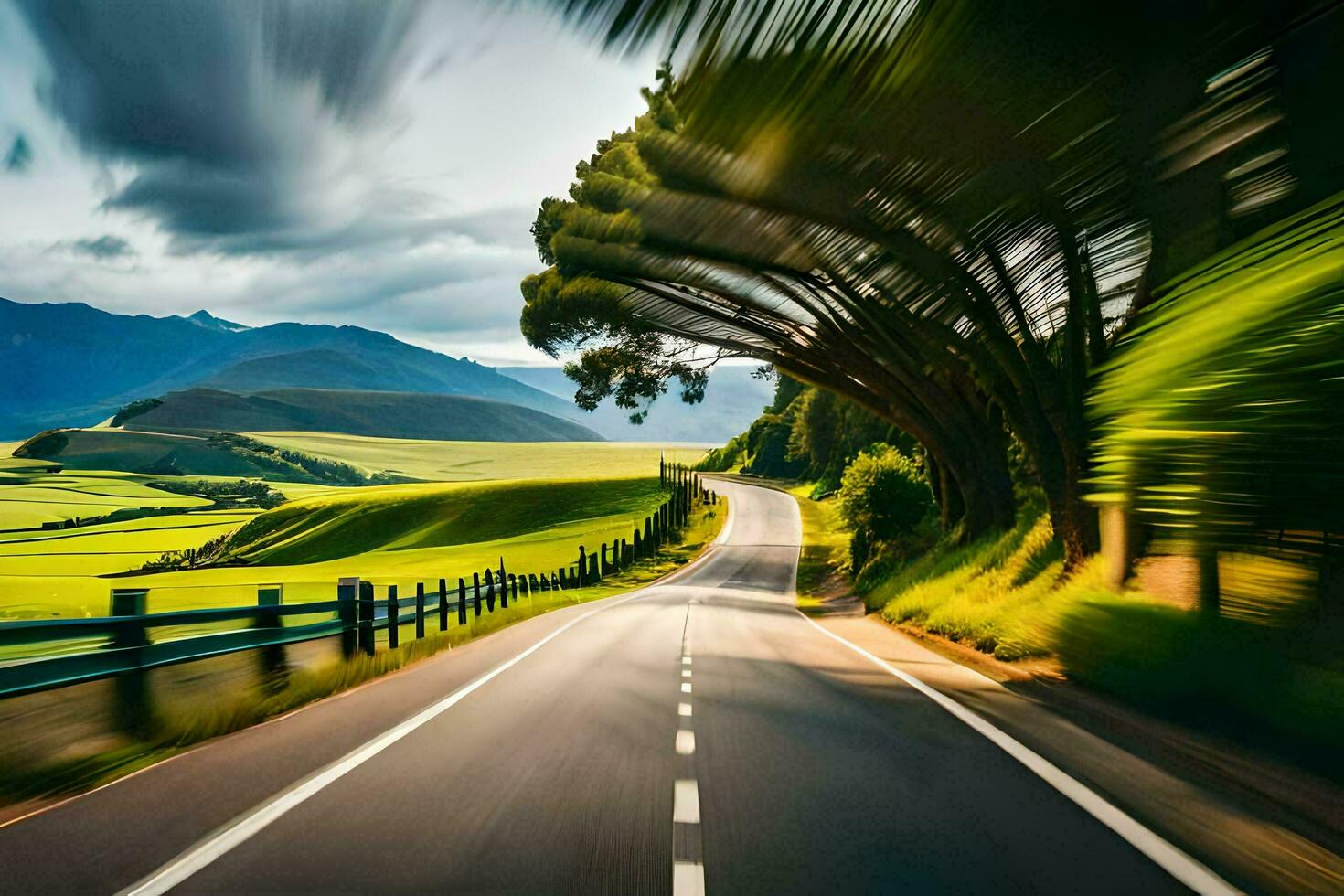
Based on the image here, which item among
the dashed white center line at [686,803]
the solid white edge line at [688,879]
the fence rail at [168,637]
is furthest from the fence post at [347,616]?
the solid white edge line at [688,879]

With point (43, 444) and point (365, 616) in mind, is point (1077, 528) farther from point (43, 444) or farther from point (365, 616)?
point (43, 444)

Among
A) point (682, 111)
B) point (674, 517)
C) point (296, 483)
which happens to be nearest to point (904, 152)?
point (682, 111)

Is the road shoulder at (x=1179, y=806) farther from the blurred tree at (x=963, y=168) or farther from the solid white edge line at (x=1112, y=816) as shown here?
the blurred tree at (x=963, y=168)

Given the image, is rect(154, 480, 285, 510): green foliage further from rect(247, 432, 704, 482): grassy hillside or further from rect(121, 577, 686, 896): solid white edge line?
rect(121, 577, 686, 896): solid white edge line

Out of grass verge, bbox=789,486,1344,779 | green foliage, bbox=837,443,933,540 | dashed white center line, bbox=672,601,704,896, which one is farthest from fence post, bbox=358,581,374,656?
green foliage, bbox=837,443,933,540

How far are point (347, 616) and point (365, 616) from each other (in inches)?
16.2

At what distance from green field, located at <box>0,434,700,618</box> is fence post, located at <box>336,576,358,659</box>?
1986 cm

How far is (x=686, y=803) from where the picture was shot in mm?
4496

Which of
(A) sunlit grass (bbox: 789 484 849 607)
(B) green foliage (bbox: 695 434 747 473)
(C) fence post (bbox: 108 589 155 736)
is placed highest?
(B) green foliage (bbox: 695 434 747 473)

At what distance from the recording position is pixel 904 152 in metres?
6.64

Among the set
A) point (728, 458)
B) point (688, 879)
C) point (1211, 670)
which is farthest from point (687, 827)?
point (728, 458)

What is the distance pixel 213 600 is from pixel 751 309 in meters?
26.5

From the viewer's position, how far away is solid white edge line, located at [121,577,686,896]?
3443mm

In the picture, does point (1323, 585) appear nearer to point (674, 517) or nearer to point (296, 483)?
point (674, 517)
